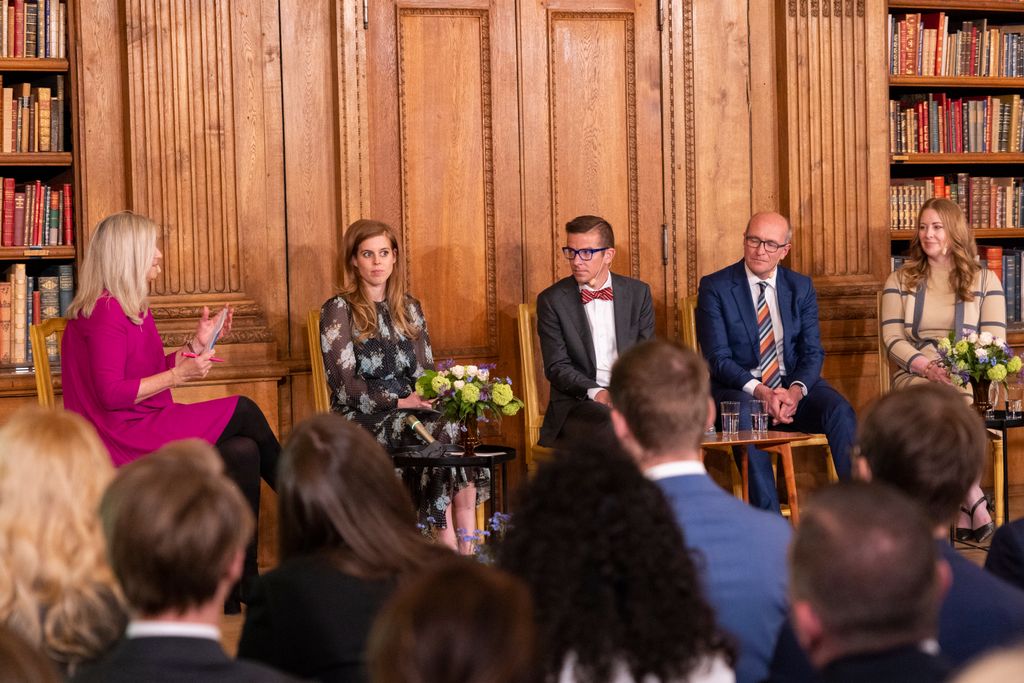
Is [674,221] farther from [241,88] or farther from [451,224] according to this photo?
[241,88]

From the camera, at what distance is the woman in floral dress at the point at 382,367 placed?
514 centimetres

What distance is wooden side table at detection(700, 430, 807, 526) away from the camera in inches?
184

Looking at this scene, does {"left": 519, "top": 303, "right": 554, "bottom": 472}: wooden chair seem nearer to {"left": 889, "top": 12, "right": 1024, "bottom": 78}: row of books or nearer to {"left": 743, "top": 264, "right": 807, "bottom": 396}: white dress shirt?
{"left": 743, "top": 264, "right": 807, "bottom": 396}: white dress shirt

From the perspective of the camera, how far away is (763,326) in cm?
560

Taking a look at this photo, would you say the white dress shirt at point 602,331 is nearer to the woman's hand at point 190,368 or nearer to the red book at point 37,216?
the woman's hand at point 190,368

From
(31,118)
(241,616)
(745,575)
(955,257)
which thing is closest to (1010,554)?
(745,575)

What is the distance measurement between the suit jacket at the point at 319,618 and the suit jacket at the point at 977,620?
0.86 m

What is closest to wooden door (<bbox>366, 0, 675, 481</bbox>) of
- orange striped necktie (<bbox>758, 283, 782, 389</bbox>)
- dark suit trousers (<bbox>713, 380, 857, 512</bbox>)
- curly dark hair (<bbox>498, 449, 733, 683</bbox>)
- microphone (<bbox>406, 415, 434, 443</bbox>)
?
orange striped necktie (<bbox>758, 283, 782, 389</bbox>)

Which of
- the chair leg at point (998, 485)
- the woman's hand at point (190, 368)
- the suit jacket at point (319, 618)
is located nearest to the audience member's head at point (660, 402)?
the suit jacket at point (319, 618)

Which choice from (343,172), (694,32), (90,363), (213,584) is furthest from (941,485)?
(694,32)

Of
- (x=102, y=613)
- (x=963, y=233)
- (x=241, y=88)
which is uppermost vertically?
(x=241, y=88)

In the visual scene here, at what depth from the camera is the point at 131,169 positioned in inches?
207

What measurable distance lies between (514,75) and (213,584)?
14.4ft

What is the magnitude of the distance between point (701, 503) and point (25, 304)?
3838mm
